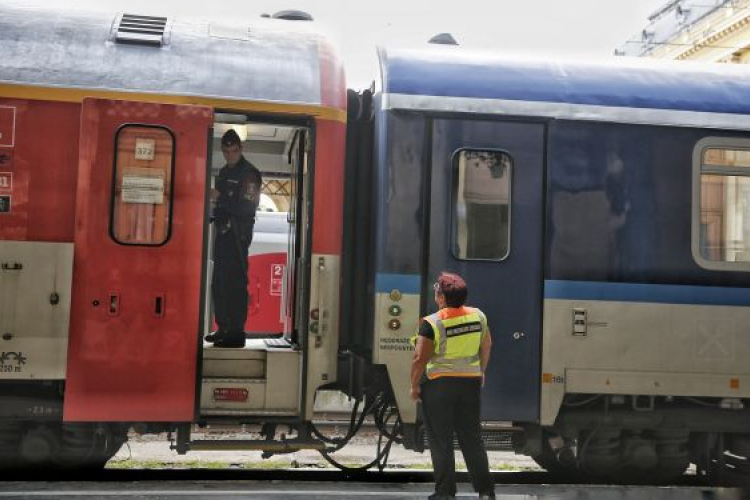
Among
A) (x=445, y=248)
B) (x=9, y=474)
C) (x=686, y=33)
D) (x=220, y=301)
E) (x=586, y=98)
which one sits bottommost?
(x=9, y=474)

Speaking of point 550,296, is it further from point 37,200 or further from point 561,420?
point 37,200

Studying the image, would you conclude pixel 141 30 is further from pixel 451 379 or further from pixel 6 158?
pixel 451 379

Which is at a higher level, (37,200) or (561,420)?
(37,200)

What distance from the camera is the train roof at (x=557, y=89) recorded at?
7898 millimetres

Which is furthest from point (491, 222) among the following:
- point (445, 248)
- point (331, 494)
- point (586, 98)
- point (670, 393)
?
point (331, 494)

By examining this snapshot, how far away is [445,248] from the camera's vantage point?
782cm

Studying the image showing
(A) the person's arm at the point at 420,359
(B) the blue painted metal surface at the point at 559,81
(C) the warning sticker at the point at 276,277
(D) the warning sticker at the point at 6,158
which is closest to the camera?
(A) the person's arm at the point at 420,359

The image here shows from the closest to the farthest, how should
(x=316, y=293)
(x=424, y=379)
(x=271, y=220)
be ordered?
(x=424, y=379) < (x=316, y=293) < (x=271, y=220)

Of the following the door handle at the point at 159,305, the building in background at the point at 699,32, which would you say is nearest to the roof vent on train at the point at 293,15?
the door handle at the point at 159,305

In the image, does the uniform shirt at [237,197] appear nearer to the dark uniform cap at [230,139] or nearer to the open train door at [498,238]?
the dark uniform cap at [230,139]

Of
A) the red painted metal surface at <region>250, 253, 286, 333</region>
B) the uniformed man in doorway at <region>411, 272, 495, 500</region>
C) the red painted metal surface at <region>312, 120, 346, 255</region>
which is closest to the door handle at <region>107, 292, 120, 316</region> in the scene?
the red painted metal surface at <region>312, 120, 346, 255</region>

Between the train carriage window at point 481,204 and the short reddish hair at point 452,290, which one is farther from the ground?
the train carriage window at point 481,204

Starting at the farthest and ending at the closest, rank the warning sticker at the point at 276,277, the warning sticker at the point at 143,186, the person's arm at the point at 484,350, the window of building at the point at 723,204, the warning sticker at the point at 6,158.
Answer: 1. the warning sticker at the point at 276,277
2. the window of building at the point at 723,204
3. the warning sticker at the point at 143,186
4. the warning sticker at the point at 6,158
5. the person's arm at the point at 484,350

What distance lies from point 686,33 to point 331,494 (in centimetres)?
4804
